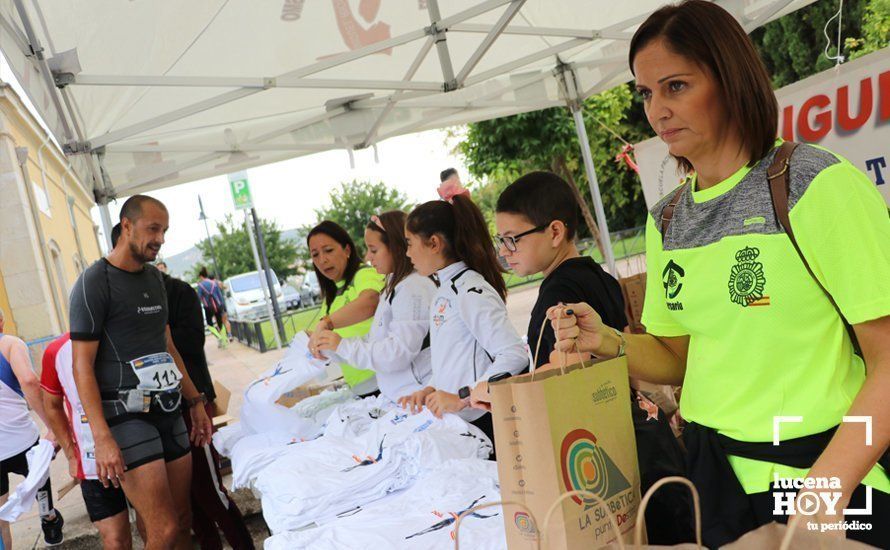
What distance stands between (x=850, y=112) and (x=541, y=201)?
272 centimetres

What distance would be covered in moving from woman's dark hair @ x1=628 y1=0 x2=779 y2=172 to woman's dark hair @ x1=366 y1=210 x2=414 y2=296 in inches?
106

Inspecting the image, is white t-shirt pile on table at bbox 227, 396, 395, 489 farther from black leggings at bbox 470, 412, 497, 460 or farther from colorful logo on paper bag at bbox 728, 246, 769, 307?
colorful logo on paper bag at bbox 728, 246, 769, 307

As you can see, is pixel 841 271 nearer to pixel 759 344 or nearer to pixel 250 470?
pixel 759 344

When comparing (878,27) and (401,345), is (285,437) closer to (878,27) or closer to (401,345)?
(401,345)

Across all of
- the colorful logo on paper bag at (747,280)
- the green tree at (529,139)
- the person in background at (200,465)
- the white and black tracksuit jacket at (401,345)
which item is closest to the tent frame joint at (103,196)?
the person in background at (200,465)

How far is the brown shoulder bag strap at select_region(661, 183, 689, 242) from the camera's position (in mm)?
1497

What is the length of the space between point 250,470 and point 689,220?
3000 mm

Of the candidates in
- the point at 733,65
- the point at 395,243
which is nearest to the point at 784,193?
the point at 733,65

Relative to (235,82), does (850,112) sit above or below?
below

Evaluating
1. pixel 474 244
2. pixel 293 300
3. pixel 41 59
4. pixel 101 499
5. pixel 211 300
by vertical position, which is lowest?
pixel 293 300

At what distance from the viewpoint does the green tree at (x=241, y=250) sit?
54188 mm

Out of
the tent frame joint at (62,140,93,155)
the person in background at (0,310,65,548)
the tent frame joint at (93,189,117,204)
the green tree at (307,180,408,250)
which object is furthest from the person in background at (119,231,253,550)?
the green tree at (307,180,408,250)

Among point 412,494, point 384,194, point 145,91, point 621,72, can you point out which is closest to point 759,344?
point 412,494

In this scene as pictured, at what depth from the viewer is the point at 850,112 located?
4109 mm
